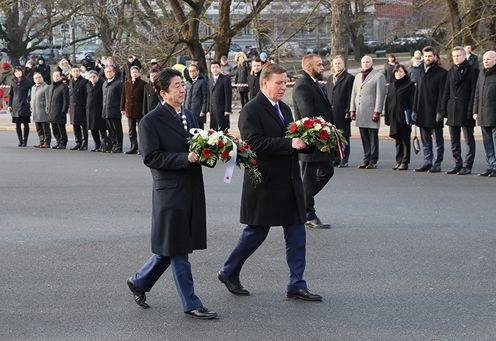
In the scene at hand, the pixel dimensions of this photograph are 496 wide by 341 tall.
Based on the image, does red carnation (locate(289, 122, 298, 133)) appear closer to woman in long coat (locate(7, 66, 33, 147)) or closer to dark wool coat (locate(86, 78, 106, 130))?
dark wool coat (locate(86, 78, 106, 130))

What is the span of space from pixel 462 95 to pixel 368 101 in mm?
1798

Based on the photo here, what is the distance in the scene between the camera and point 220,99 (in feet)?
71.3

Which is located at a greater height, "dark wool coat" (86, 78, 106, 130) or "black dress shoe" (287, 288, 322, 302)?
"dark wool coat" (86, 78, 106, 130)

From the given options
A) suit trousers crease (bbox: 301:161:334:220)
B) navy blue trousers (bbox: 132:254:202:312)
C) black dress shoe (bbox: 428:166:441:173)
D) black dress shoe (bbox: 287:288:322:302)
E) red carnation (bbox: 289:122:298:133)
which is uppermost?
red carnation (bbox: 289:122:298:133)

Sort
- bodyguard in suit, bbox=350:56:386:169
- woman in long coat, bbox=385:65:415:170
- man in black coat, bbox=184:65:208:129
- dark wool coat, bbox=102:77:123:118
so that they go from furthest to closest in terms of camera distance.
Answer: dark wool coat, bbox=102:77:123:118 → man in black coat, bbox=184:65:208:129 → bodyguard in suit, bbox=350:56:386:169 → woman in long coat, bbox=385:65:415:170

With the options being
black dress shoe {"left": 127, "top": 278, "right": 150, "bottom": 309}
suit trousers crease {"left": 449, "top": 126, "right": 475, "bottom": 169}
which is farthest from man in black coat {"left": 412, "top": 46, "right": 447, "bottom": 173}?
black dress shoe {"left": 127, "top": 278, "right": 150, "bottom": 309}

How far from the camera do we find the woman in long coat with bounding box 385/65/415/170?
1761cm

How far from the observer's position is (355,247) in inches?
419

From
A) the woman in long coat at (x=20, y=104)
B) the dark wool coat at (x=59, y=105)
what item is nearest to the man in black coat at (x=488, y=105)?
the dark wool coat at (x=59, y=105)

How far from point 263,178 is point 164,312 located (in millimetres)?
1287

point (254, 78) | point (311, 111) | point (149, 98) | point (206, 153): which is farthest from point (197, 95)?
point (206, 153)

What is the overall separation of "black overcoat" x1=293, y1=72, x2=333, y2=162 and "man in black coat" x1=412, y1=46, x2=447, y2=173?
589cm

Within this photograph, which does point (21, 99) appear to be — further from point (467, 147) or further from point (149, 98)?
point (467, 147)

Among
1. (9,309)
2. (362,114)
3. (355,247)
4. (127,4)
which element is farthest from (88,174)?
(127,4)
